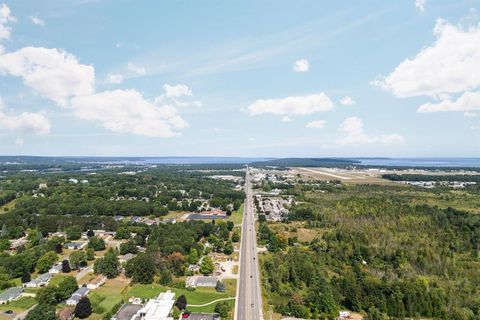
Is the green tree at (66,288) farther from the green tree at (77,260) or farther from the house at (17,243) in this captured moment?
the house at (17,243)

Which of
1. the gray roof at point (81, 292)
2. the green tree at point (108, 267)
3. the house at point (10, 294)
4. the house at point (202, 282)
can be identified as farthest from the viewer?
the green tree at point (108, 267)

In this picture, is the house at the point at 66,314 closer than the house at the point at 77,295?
Yes

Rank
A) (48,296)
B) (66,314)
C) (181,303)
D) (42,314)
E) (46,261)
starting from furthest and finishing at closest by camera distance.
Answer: (46,261), (48,296), (181,303), (66,314), (42,314)

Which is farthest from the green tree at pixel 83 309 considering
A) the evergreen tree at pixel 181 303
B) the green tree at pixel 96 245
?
the green tree at pixel 96 245

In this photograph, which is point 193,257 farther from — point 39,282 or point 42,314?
point 42,314

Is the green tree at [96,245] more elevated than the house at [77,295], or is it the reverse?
the green tree at [96,245]

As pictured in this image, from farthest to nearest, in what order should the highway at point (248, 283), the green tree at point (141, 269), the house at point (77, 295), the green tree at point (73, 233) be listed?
the green tree at point (73, 233) → the green tree at point (141, 269) → the house at point (77, 295) → the highway at point (248, 283)

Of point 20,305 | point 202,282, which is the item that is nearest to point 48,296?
point 20,305
